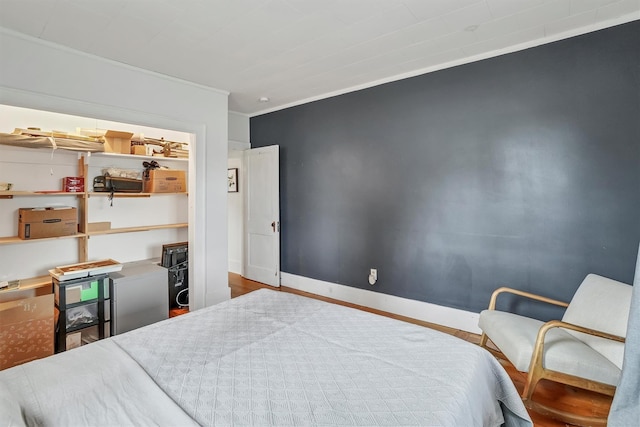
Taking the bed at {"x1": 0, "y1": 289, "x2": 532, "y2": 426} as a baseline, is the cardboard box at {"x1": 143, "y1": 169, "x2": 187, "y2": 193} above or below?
above

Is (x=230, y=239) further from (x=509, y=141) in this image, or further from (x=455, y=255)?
(x=509, y=141)

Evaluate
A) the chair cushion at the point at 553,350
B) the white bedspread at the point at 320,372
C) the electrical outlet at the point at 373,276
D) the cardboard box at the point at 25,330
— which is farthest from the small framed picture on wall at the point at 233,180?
the chair cushion at the point at 553,350

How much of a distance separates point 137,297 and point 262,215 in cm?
206

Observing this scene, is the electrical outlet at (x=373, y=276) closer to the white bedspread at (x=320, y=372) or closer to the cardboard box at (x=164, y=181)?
Answer: the white bedspread at (x=320, y=372)

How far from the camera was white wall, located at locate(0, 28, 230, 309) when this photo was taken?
2.44m

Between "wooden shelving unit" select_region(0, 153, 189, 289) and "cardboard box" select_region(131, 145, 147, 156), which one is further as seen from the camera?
"cardboard box" select_region(131, 145, 147, 156)

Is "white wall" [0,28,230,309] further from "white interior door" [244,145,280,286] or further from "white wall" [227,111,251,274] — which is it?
"white wall" [227,111,251,274]

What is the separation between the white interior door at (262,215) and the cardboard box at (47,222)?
2.29 meters

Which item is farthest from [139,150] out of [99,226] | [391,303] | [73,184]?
[391,303]

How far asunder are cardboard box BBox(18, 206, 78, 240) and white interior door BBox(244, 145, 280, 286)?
229 centimetres

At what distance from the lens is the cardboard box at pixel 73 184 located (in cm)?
302

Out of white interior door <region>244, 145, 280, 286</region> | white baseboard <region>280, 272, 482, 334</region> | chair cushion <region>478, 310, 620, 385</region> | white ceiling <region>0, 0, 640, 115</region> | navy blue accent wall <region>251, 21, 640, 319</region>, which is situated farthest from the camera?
white interior door <region>244, 145, 280, 286</region>

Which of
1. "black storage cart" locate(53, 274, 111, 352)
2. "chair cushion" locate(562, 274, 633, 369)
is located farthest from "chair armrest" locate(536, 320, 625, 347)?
"black storage cart" locate(53, 274, 111, 352)

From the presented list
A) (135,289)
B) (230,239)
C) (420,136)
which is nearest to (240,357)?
(135,289)
